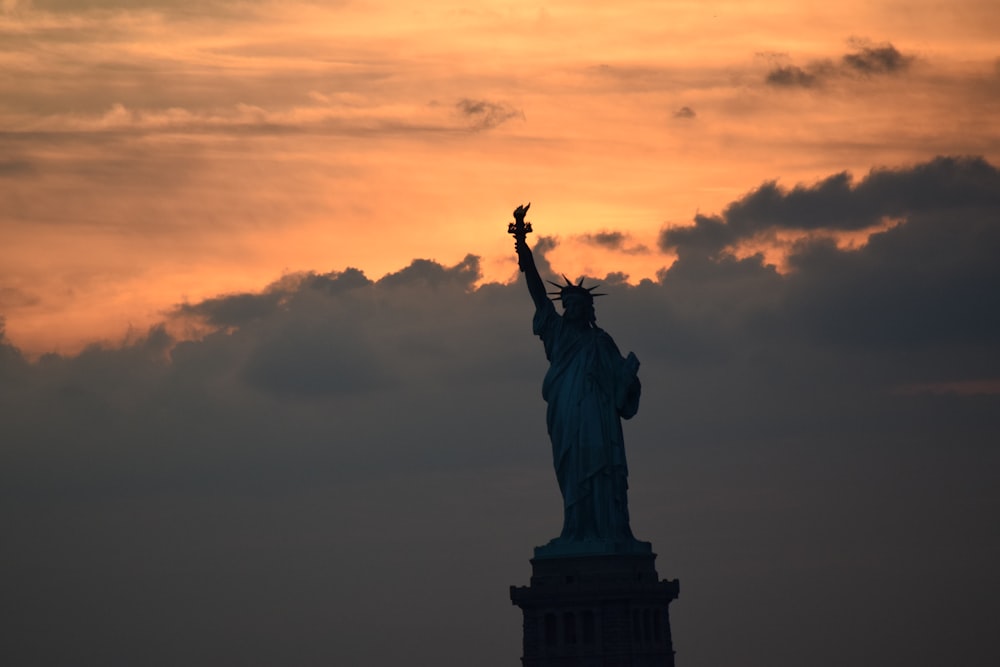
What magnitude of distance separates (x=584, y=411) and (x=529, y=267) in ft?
13.4

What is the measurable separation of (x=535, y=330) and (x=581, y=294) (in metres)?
1.67

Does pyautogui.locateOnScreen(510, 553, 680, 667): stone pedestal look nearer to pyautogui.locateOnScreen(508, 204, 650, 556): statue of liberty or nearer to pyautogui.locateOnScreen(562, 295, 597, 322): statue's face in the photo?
pyautogui.locateOnScreen(508, 204, 650, 556): statue of liberty

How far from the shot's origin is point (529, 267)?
79.6 meters

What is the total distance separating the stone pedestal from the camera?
77938 millimetres

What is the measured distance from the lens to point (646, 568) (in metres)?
78.8

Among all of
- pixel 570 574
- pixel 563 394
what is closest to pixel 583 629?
pixel 570 574

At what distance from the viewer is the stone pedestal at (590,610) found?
77938 millimetres

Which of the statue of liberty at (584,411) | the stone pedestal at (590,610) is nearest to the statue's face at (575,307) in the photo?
the statue of liberty at (584,411)

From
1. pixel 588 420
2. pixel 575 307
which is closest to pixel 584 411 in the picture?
pixel 588 420

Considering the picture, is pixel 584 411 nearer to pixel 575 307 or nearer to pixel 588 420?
pixel 588 420

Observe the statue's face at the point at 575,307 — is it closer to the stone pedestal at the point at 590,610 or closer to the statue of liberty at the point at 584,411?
the statue of liberty at the point at 584,411

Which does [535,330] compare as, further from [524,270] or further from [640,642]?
[640,642]

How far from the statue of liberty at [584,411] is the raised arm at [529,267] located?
26 millimetres

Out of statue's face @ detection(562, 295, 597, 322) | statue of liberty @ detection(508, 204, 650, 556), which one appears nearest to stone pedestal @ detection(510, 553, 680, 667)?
statue of liberty @ detection(508, 204, 650, 556)
